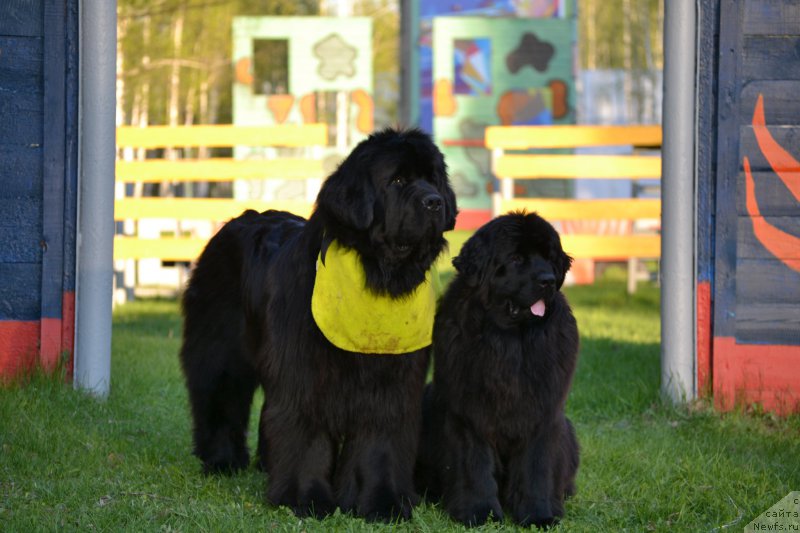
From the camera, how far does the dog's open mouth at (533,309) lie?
12.6ft

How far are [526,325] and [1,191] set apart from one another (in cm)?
320

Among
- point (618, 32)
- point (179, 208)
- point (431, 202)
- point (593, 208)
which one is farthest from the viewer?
point (618, 32)

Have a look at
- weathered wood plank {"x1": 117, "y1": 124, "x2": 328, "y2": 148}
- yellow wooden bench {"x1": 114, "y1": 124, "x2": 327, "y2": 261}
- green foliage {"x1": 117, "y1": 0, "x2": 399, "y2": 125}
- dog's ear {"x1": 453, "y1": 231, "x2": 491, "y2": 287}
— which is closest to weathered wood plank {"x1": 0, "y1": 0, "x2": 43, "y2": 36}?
dog's ear {"x1": 453, "y1": 231, "x2": 491, "y2": 287}

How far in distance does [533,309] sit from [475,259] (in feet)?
0.99

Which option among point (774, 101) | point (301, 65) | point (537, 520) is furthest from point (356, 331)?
point (301, 65)

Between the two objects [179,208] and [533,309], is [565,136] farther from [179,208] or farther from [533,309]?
[533,309]

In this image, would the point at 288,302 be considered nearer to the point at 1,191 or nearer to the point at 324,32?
the point at 1,191

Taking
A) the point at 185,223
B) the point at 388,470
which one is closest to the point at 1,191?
the point at 388,470

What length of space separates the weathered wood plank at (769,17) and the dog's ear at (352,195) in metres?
3.04

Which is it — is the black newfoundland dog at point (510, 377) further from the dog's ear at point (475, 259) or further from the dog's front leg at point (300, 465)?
the dog's front leg at point (300, 465)

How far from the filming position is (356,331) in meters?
3.81

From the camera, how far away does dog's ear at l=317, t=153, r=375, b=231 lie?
3.68 metres

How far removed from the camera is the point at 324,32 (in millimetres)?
16656

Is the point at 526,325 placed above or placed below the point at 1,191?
below
